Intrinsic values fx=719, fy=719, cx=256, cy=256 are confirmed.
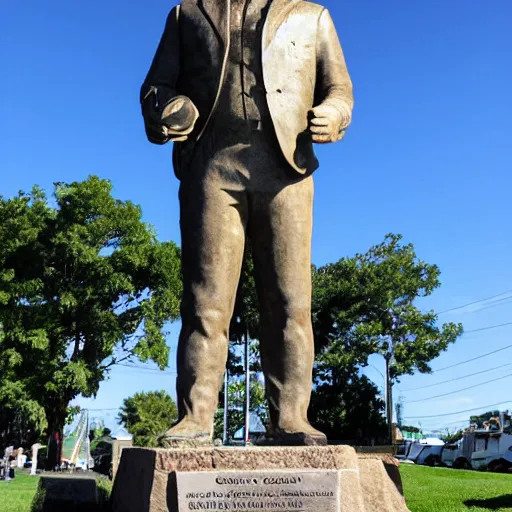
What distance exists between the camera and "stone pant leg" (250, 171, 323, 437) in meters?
4.14

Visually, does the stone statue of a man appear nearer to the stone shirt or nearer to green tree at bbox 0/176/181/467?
the stone shirt

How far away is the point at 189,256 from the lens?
4266mm

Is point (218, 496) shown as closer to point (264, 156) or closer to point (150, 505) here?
point (150, 505)

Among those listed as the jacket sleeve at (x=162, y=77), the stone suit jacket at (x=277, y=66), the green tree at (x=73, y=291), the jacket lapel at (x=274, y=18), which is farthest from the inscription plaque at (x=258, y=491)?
the green tree at (x=73, y=291)

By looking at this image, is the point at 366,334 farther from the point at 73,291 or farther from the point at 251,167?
the point at 251,167

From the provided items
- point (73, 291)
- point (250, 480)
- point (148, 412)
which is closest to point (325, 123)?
point (250, 480)

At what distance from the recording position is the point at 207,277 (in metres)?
4.18

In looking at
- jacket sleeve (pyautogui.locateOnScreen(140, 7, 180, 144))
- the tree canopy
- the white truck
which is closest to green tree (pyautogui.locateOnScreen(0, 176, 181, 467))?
the tree canopy

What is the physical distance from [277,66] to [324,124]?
19.8 inches

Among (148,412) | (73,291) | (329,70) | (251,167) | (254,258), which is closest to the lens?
(251,167)

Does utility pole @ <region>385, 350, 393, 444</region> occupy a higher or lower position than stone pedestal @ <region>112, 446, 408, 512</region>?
higher

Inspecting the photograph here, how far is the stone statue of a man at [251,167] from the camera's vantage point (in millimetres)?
4137

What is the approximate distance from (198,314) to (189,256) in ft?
1.22

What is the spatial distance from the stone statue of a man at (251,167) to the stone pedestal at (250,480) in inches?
19.7
